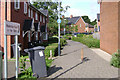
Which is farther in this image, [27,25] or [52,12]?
[52,12]

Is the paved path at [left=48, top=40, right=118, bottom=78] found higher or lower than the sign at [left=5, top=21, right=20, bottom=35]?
lower

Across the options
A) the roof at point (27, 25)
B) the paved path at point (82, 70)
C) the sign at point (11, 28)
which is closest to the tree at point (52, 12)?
the roof at point (27, 25)

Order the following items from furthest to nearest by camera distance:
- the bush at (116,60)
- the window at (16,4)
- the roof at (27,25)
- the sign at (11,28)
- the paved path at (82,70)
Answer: the roof at (27,25), the window at (16,4), the bush at (116,60), the paved path at (82,70), the sign at (11,28)

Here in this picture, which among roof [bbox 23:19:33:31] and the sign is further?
roof [bbox 23:19:33:31]

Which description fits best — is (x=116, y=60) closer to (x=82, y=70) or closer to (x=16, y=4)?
(x=82, y=70)

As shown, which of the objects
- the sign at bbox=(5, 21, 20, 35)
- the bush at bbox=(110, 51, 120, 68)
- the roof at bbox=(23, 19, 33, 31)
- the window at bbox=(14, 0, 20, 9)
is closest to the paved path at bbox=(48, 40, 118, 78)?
the bush at bbox=(110, 51, 120, 68)

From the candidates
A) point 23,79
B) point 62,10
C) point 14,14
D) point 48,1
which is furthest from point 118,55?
point 48,1

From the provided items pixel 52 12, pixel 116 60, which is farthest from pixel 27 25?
pixel 52 12

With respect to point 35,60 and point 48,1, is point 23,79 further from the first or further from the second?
point 48,1

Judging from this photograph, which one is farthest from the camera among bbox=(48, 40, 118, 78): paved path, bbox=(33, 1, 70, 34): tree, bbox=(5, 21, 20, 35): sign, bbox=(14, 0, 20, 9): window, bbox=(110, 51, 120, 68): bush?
bbox=(33, 1, 70, 34): tree

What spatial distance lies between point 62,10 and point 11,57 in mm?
36403

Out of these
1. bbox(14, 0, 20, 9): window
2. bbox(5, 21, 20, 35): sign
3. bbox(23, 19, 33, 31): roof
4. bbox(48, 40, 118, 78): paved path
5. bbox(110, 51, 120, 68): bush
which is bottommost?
bbox(48, 40, 118, 78): paved path

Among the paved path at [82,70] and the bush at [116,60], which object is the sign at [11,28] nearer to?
the paved path at [82,70]

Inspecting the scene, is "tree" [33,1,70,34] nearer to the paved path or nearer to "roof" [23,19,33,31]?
"roof" [23,19,33,31]
